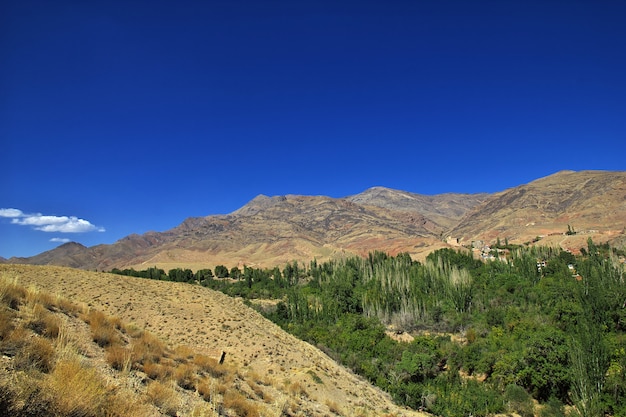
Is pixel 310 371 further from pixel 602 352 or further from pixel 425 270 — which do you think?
pixel 425 270

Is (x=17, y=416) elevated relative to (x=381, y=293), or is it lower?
elevated

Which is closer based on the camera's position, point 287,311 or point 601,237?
point 287,311

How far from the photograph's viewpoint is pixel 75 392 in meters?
5.89

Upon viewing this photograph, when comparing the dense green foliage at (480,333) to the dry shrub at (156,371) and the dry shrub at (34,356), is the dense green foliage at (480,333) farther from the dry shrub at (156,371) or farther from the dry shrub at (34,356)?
the dry shrub at (34,356)

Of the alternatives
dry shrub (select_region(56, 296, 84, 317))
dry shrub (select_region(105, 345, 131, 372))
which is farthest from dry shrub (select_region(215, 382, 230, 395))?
dry shrub (select_region(56, 296, 84, 317))

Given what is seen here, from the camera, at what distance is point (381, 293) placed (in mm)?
73938

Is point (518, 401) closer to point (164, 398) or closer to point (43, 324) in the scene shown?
point (164, 398)

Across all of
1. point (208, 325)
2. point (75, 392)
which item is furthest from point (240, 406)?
point (208, 325)

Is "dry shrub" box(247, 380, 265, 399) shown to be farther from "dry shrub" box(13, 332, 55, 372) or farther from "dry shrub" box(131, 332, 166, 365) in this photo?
"dry shrub" box(13, 332, 55, 372)

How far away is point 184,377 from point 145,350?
1943 mm

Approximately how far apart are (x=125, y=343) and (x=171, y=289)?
24.3 meters

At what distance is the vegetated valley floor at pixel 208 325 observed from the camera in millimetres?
22984

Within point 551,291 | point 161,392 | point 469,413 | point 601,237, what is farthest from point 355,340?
point 601,237

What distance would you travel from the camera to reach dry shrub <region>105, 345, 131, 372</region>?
9320 mm
